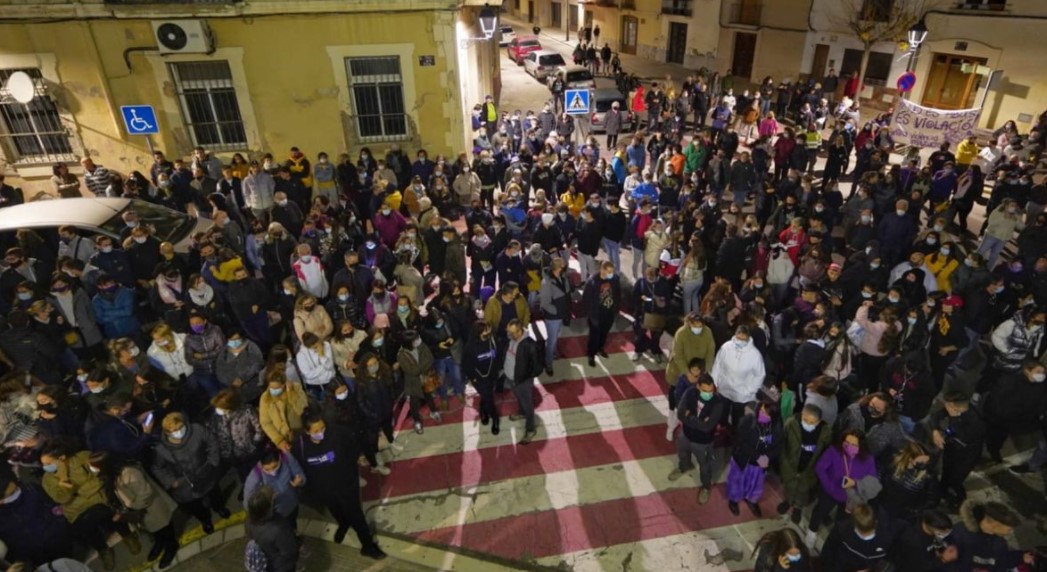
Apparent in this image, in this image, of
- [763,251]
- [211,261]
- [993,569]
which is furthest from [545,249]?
[993,569]

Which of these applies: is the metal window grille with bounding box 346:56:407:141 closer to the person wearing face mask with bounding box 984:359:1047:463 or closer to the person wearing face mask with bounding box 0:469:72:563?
the person wearing face mask with bounding box 0:469:72:563

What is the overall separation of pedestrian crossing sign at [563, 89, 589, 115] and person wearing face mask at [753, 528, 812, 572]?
10.0m

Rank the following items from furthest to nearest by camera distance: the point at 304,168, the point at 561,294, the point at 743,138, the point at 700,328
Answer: the point at 743,138, the point at 304,168, the point at 561,294, the point at 700,328

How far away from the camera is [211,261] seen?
28.6ft

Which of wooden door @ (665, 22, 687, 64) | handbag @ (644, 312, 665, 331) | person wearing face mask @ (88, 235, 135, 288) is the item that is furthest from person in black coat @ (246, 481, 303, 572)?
wooden door @ (665, 22, 687, 64)

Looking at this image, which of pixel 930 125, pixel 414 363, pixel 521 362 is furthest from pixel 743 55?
Answer: pixel 414 363

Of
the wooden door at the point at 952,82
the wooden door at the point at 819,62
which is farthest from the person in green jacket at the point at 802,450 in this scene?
the wooden door at the point at 819,62

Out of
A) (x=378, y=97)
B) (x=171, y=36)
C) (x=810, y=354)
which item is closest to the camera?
(x=810, y=354)

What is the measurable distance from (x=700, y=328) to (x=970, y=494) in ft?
11.8

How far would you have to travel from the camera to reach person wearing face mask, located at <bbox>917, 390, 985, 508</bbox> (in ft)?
19.9

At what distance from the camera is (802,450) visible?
614 cm

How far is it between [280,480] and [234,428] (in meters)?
0.98

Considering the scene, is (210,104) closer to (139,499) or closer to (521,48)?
(139,499)

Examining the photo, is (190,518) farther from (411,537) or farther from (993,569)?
(993,569)
